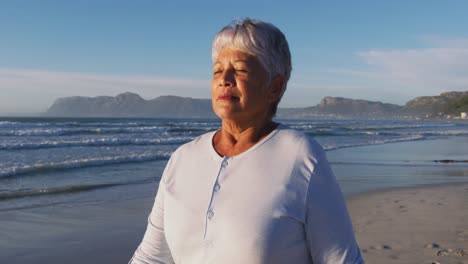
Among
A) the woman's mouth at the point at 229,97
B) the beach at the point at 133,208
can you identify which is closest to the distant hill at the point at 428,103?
the beach at the point at 133,208

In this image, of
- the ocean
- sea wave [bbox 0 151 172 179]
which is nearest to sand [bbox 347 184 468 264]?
the ocean

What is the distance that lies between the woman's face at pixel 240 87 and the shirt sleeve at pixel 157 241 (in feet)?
1.14

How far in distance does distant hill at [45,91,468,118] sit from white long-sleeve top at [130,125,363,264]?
138m

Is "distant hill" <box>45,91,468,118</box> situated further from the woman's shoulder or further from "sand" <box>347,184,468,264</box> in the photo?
the woman's shoulder

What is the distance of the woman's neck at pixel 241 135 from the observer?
1.55 m

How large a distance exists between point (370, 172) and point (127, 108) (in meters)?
146

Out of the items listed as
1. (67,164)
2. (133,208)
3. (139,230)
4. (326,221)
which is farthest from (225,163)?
(67,164)

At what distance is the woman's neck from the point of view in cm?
155

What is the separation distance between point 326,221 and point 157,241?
61 centimetres

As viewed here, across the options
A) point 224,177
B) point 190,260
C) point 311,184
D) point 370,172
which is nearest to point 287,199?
point 311,184

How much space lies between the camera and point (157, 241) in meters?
1.66

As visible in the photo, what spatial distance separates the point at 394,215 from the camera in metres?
7.07

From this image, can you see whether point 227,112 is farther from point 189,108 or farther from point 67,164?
point 189,108

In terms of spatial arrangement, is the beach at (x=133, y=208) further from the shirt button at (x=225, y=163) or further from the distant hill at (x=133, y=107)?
the distant hill at (x=133, y=107)
